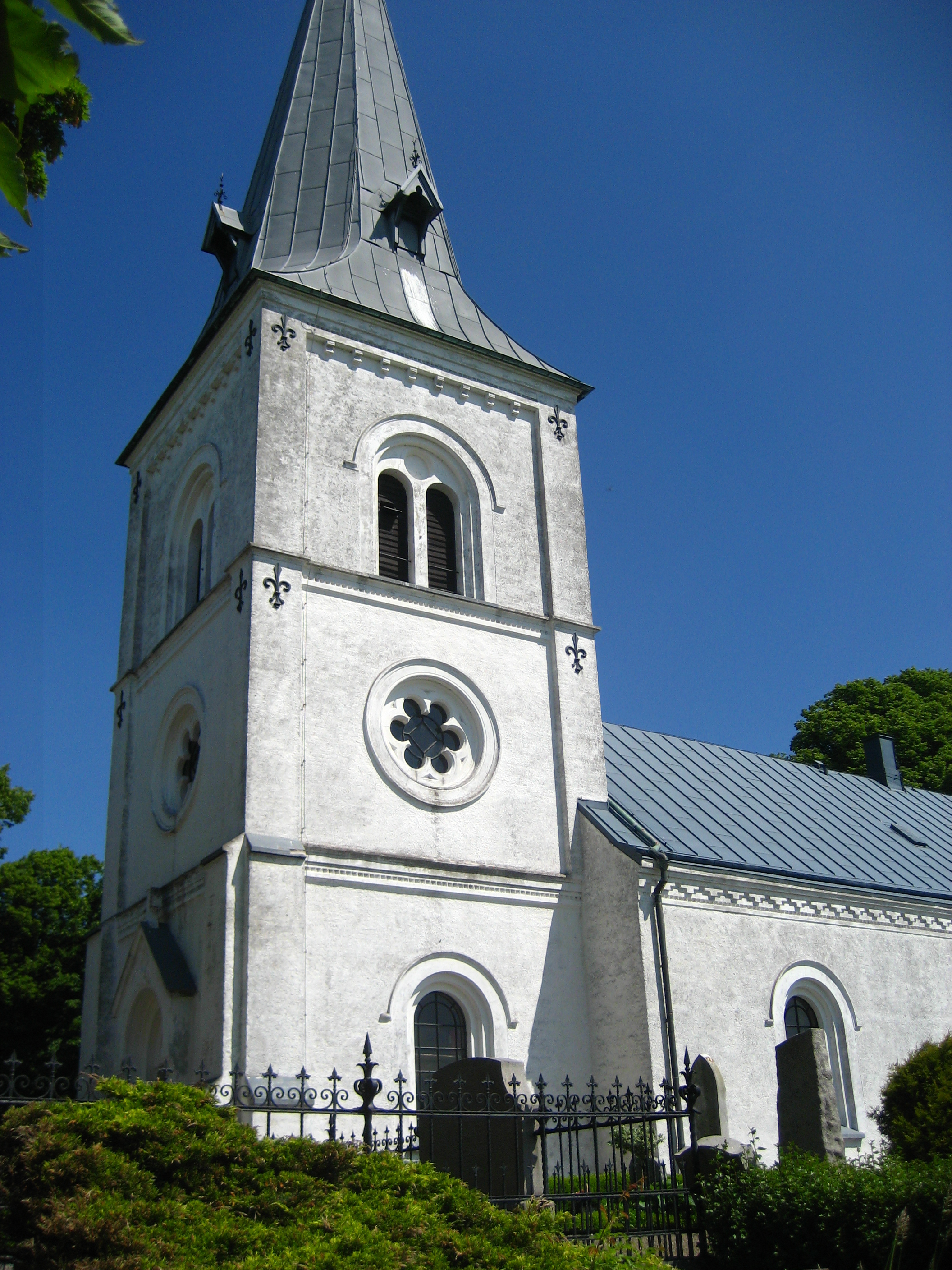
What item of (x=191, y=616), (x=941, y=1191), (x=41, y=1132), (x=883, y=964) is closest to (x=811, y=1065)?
(x=941, y=1191)

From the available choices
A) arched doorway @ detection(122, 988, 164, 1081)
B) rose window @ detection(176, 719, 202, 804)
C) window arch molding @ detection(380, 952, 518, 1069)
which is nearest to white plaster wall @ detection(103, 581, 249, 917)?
rose window @ detection(176, 719, 202, 804)

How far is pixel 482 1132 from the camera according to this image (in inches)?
419

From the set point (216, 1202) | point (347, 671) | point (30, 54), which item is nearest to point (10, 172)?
point (30, 54)

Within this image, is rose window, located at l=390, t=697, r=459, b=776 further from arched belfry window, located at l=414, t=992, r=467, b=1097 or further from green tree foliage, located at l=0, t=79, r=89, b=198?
green tree foliage, located at l=0, t=79, r=89, b=198

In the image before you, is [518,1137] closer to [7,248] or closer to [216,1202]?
[216,1202]

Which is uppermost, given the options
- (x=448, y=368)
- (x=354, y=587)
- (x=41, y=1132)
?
(x=448, y=368)

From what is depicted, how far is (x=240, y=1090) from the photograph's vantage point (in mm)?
12945

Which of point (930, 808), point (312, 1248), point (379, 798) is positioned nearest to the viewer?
point (312, 1248)

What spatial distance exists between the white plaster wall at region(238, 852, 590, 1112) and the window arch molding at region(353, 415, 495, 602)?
193 inches

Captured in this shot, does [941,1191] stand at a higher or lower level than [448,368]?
lower

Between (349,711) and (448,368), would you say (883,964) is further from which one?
(448,368)

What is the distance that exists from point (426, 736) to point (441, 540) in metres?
3.62

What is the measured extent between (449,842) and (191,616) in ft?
17.9

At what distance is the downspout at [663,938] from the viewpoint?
50.0 feet
